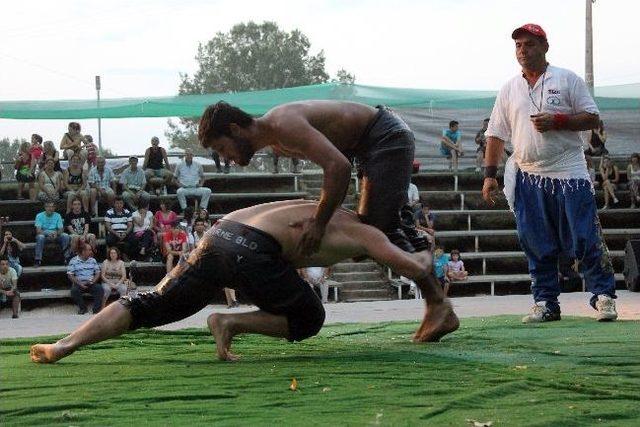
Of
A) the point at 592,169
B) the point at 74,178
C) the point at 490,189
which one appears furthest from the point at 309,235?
the point at 592,169

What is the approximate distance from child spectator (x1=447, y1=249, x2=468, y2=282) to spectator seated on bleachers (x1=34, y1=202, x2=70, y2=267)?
15.4 ft

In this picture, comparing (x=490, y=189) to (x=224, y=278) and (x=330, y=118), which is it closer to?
(x=330, y=118)

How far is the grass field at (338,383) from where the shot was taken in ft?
11.6

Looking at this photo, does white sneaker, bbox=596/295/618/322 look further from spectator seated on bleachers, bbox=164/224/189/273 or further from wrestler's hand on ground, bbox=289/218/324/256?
spectator seated on bleachers, bbox=164/224/189/273

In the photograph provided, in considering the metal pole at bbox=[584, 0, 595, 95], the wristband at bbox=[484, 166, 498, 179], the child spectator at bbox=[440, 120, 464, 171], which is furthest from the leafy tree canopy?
the wristband at bbox=[484, 166, 498, 179]

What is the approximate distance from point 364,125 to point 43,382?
203cm

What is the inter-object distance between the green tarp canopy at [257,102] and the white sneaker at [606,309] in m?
12.0

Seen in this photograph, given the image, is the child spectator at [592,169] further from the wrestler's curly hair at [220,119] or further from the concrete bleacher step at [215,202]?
the wrestler's curly hair at [220,119]

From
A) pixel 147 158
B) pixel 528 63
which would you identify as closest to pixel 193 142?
pixel 147 158

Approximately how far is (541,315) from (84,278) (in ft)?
25.6

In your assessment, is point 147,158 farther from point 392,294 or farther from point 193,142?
point 193,142

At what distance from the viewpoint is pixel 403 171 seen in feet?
18.6

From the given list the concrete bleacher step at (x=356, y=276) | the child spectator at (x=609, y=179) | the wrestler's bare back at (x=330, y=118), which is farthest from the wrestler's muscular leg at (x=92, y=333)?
the child spectator at (x=609, y=179)

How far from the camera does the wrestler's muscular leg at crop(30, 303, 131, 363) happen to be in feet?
16.2
